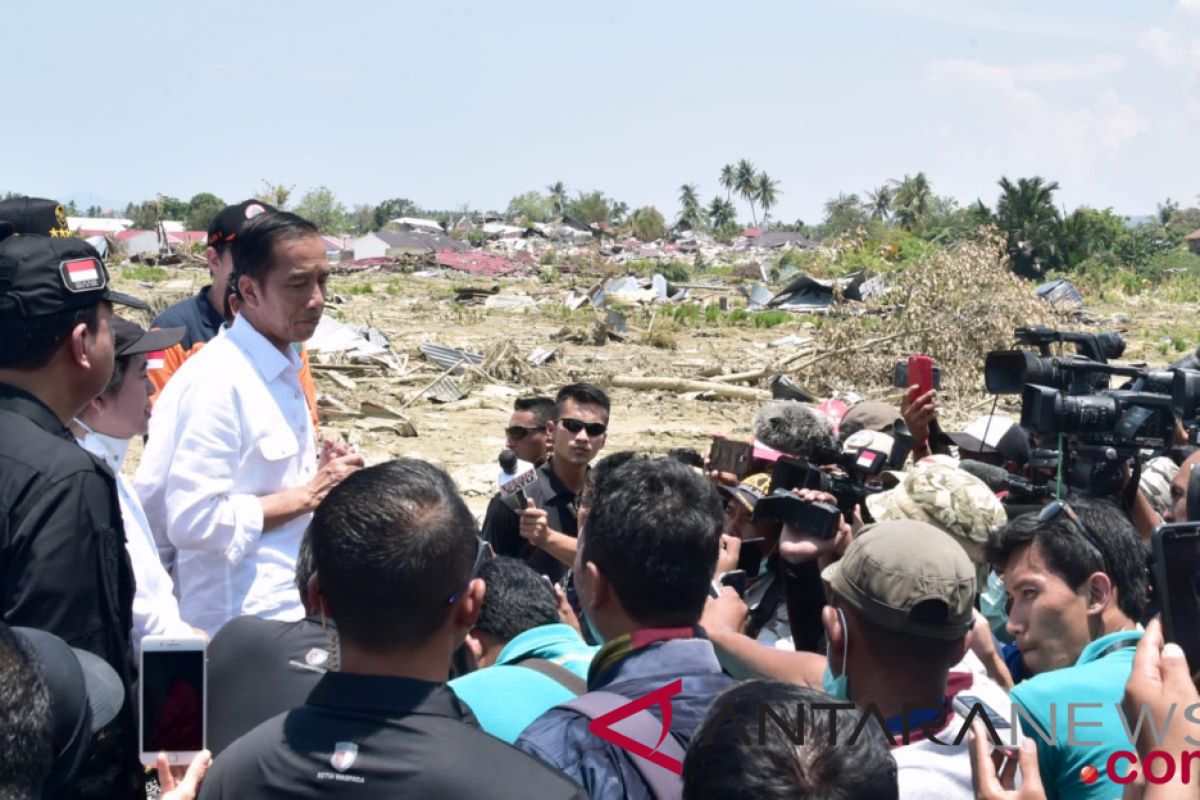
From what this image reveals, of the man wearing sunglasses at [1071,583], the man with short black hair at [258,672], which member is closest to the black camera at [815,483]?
the man wearing sunglasses at [1071,583]

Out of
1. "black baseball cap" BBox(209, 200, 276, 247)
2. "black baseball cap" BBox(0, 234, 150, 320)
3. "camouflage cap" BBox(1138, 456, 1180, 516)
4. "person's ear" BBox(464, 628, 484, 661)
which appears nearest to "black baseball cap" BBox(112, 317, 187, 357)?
"black baseball cap" BBox(0, 234, 150, 320)

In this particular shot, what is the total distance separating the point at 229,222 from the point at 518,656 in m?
2.36

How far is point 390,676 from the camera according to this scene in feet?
5.46

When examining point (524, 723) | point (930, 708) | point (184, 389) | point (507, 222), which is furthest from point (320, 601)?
point (507, 222)

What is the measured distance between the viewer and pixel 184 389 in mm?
2941

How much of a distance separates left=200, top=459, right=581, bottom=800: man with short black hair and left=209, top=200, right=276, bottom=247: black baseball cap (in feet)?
7.58

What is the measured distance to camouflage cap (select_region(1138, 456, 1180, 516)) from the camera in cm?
405

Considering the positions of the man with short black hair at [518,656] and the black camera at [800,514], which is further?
the black camera at [800,514]

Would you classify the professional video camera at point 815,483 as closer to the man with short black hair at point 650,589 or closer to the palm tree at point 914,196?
the man with short black hair at point 650,589

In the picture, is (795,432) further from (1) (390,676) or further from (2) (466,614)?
(1) (390,676)

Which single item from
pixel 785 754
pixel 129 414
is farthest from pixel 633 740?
pixel 129 414

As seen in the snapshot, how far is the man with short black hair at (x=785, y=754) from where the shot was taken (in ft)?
4.77

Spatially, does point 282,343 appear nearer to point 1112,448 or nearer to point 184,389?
point 184,389

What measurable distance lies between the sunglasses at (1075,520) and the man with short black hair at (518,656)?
1.22 metres
